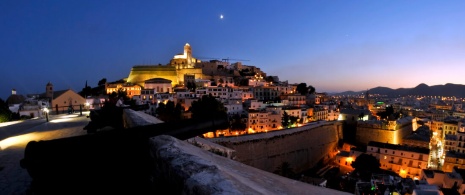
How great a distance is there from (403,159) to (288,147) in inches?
427

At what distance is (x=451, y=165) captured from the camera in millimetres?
23938

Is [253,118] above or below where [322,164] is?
above

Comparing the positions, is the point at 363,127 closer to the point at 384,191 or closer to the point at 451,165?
→ the point at 451,165

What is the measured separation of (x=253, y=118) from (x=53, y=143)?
1118 inches

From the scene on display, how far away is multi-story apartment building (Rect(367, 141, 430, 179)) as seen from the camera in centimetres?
2337

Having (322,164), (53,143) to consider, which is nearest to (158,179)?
(53,143)

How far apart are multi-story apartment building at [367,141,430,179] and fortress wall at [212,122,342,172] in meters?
4.73

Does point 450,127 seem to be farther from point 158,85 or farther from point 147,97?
point 158,85

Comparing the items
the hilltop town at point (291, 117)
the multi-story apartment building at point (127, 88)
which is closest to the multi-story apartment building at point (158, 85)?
the hilltop town at point (291, 117)

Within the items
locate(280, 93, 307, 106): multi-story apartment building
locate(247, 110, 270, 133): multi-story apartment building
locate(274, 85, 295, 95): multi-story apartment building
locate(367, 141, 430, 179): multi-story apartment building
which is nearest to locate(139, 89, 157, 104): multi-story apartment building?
locate(247, 110, 270, 133): multi-story apartment building

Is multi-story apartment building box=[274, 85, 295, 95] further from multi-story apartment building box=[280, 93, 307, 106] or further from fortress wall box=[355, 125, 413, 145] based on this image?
fortress wall box=[355, 125, 413, 145]

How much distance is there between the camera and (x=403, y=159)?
79.1 feet

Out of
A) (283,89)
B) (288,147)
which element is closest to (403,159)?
(288,147)

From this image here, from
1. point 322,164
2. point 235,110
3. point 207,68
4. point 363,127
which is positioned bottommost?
point 322,164
